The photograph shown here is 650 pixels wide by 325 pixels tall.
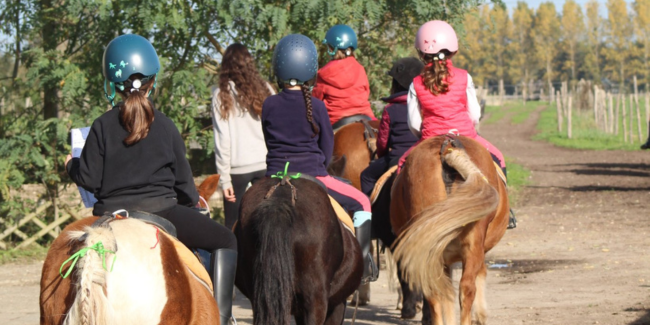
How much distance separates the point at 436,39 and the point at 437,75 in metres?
0.32

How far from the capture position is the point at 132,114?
4453 millimetres

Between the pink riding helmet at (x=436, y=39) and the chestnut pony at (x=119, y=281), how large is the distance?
3622 mm

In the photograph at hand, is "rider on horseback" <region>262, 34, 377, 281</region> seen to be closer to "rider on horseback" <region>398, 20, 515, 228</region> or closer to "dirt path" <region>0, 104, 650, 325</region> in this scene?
"rider on horseback" <region>398, 20, 515, 228</region>

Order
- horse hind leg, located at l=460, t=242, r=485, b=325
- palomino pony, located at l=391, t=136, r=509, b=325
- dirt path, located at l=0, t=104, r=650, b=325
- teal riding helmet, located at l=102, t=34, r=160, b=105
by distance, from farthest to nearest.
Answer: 1. dirt path, located at l=0, t=104, r=650, b=325
2. horse hind leg, located at l=460, t=242, r=485, b=325
3. palomino pony, located at l=391, t=136, r=509, b=325
4. teal riding helmet, located at l=102, t=34, r=160, b=105

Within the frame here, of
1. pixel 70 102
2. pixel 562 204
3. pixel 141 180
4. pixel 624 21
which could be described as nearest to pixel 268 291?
pixel 141 180

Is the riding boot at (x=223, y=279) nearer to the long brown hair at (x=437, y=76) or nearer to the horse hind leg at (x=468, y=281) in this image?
the horse hind leg at (x=468, y=281)

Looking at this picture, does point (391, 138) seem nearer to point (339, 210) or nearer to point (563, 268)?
point (339, 210)

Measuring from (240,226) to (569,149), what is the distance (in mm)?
30664

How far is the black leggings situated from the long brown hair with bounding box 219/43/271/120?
3196 mm

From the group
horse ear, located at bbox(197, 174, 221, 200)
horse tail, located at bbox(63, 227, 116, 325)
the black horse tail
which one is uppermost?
horse ear, located at bbox(197, 174, 221, 200)

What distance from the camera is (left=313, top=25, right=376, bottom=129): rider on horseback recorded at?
9.70m

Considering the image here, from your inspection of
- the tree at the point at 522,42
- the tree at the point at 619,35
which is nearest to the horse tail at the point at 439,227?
the tree at the point at 522,42

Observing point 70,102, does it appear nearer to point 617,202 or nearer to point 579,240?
point 579,240

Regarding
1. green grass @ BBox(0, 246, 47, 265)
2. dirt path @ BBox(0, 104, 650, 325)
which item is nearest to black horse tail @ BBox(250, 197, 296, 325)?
dirt path @ BBox(0, 104, 650, 325)
